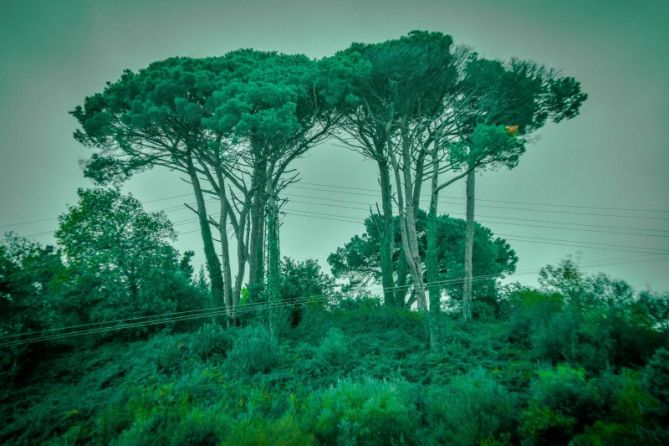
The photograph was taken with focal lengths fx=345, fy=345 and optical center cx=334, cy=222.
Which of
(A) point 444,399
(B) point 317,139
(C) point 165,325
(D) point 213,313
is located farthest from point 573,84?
(C) point 165,325

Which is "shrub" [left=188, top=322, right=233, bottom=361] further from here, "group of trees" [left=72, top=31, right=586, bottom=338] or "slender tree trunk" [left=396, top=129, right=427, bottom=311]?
"slender tree trunk" [left=396, top=129, right=427, bottom=311]

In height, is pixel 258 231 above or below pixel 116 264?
above

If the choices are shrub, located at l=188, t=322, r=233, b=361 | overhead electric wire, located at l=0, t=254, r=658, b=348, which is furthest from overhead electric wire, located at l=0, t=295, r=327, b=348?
shrub, located at l=188, t=322, r=233, b=361

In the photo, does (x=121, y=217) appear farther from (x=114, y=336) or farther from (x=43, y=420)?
(x=43, y=420)

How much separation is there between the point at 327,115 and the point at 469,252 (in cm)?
892

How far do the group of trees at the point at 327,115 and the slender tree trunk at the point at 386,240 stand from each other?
61.2 inches

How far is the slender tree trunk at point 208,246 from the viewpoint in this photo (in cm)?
1643

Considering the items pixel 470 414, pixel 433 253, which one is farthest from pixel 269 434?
pixel 433 253

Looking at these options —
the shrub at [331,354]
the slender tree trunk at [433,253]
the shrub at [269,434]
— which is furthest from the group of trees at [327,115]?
the shrub at [269,434]

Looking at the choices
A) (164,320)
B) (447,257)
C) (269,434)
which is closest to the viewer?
(269,434)

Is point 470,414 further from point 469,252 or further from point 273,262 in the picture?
point 469,252

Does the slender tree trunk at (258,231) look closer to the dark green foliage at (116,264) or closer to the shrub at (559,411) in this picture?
the dark green foliage at (116,264)

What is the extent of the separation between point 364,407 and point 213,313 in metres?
10.8

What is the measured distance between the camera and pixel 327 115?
15.9 m
